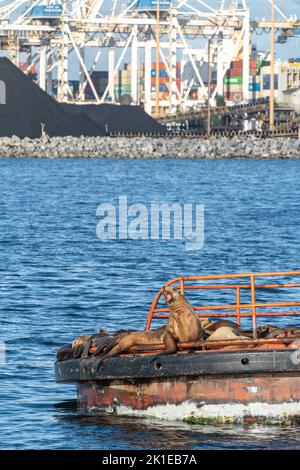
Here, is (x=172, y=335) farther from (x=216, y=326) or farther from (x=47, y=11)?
(x=47, y=11)

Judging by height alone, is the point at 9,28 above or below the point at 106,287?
above

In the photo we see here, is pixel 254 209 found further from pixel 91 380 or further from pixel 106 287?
pixel 91 380

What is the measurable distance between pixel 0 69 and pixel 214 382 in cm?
11083

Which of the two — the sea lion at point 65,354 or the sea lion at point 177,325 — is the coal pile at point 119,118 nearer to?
the sea lion at point 65,354

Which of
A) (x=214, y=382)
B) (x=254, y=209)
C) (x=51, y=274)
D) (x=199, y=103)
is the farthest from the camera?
(x=199, y=103)

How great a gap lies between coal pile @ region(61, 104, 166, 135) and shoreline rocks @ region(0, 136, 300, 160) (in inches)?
373

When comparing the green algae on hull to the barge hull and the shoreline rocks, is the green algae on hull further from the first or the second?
the shoreline rocks

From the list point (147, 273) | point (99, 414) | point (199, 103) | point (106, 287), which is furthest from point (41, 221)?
point (199, 103)

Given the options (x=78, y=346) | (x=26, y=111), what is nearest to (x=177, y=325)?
(x=78, y=346)

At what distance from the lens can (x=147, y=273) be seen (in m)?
34.1

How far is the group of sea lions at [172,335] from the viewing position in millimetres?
16672

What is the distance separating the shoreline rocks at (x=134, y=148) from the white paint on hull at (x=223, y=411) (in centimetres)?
9783

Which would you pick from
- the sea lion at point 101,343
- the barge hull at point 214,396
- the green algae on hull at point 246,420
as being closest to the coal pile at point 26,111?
the sea lion at point 101,343

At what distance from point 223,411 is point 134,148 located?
3995 inches
